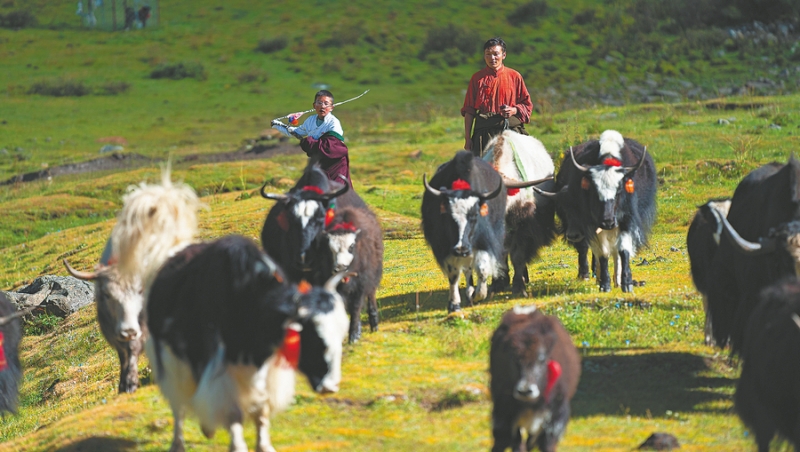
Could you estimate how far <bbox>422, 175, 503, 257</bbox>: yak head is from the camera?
9.75m

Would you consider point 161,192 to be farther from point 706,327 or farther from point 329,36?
point 329,36

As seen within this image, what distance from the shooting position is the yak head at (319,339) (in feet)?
19.6

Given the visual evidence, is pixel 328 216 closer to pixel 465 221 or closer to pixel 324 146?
pixel 465 221

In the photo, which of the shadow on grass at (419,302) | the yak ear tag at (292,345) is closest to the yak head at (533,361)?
Result: the yak ear tag at (292,345)

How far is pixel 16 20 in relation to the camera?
170 feet

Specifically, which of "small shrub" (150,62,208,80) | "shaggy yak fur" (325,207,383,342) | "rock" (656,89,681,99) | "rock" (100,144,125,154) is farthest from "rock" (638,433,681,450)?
"small shrub" (150,62,208,80)

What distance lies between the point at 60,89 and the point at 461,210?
115 feet

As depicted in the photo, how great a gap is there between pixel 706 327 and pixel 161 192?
4629mm

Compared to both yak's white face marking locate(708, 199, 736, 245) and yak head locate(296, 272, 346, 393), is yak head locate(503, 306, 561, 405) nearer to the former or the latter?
yak head locate(296, 272, 346, 393)

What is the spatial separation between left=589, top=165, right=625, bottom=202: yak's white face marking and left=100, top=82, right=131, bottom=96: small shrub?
3410 cm

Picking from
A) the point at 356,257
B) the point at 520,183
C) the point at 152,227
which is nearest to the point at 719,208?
the point at 520,183

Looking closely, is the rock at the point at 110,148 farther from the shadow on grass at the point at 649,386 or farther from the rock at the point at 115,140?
the shadow on grass at the point at 649,386

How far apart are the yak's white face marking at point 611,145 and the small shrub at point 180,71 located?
34628 millimetres

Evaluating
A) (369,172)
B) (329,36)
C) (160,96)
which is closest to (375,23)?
(329,36)
